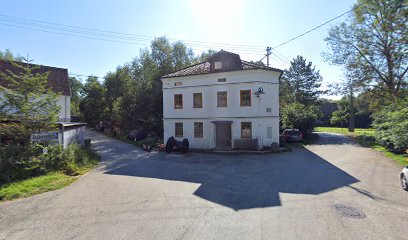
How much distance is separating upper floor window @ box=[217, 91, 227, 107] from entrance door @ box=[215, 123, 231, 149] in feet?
5.97

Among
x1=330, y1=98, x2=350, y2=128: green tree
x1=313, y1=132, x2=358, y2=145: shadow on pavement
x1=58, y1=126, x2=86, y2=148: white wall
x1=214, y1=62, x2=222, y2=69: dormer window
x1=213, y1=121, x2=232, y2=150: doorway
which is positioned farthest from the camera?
x1=330, y1=98, x2=350, y2=128: green tree

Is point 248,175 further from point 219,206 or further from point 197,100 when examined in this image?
point 197,100

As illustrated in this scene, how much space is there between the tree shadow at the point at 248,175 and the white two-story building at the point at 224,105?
3519mm

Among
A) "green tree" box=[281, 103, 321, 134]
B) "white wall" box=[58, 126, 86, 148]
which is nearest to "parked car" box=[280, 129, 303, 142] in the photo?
"green tree" box=[281, 103, 321, 134]

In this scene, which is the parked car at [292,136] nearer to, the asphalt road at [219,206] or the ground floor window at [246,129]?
the ground floor window at [246,129]

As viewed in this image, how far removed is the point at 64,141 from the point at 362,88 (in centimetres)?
3183

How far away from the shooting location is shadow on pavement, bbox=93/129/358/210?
8.38 m

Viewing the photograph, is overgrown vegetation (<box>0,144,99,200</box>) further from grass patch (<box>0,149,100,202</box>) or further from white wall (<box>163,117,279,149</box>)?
white wall (<box>163,117,279,149</box>)

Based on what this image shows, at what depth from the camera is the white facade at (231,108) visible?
1959 centimetres

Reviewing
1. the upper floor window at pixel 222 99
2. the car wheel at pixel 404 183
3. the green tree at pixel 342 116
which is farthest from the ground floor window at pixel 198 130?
the green tree at pixel 342 116

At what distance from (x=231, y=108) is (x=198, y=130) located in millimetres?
3756

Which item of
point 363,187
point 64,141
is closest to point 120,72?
point 64,141

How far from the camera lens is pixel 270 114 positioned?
1988 cm

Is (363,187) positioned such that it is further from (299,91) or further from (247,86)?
(299,91)
